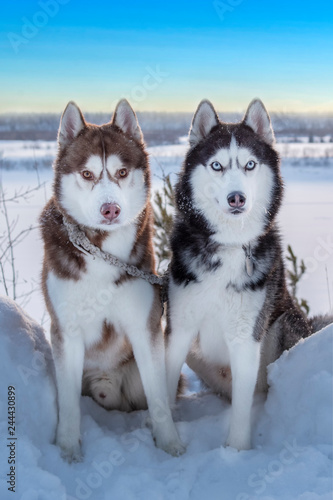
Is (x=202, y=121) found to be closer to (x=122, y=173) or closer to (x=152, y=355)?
(x=122, y=173)

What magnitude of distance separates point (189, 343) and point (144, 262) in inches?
22.6

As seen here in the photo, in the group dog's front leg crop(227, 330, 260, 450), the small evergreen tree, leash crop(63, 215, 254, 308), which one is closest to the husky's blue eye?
leash crop(63, 215, 254, 308)

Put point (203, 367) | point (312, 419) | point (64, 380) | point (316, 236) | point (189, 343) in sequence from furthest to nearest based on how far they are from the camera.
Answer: point (316, 236), point (203, 367), point (189, 343), point (64, 380), point (312, 419)

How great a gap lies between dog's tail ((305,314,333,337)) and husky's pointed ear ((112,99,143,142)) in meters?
1.71

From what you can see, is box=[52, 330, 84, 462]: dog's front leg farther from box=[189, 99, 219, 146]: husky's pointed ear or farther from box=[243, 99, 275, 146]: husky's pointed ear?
box=[243, 99, 275, 146]: husky's pointed ear

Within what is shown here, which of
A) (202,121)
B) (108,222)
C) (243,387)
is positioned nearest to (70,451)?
(243,387)

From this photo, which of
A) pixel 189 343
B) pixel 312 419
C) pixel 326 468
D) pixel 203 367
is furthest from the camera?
pixel 203 367

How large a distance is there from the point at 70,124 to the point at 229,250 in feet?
3.70

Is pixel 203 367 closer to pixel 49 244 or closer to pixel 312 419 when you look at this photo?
pixel 312 419

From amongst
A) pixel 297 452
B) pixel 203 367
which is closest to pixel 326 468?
pixel 297 452

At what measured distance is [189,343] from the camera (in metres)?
3.18

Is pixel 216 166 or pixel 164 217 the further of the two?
pixel 164 217

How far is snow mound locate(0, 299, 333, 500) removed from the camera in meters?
2.60

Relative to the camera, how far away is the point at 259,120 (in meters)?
3.10
